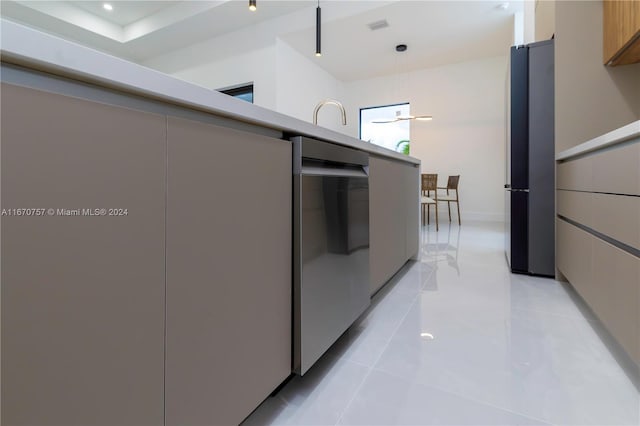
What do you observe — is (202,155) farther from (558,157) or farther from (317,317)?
(558,157)

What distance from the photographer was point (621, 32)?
61.2 inches

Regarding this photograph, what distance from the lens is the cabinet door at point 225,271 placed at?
20.4 inches

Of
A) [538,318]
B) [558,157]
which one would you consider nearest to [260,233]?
[538,318]

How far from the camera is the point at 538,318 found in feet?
4.62

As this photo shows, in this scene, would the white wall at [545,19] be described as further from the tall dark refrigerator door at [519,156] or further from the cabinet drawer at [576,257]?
the cabinet drawer at [576,257]

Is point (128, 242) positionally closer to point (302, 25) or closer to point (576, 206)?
point (576, 206)

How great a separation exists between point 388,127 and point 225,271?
6.11 meters

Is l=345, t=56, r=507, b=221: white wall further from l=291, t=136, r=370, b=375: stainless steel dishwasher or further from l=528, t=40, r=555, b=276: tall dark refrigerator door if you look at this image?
l=291, t=136, r=370, b=375: stainless steel dishwasher

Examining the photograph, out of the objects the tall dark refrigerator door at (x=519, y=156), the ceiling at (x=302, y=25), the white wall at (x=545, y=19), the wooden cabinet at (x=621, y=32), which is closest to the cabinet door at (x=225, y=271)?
the wooden cabinet at (x=621, y=32)

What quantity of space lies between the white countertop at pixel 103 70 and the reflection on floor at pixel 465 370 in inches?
31.6

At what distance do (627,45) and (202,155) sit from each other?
2.20 m

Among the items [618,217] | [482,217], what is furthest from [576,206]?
[482,217]

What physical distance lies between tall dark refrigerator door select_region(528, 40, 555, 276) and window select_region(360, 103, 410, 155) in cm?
376

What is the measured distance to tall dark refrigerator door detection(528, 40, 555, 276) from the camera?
199cm
